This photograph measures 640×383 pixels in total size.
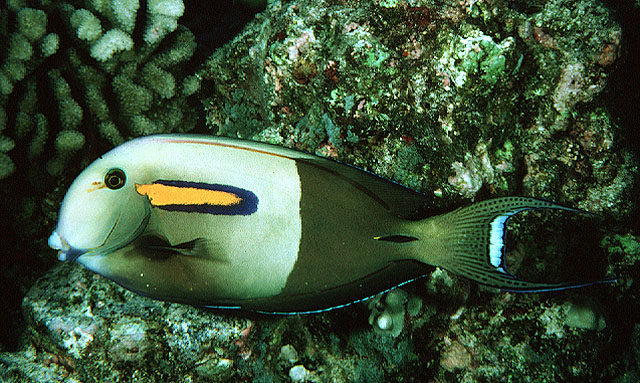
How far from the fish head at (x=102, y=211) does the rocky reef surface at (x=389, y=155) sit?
0.93 meters

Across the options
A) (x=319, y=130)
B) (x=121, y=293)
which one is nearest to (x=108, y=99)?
(x=121, y=293)

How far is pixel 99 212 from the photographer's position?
1.50 m

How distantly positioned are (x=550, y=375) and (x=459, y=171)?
1400 millimetres

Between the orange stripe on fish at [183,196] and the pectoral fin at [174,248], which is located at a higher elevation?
the orange stripe on fish at [183,196]

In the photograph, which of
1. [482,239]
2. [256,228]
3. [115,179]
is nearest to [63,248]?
[115,179]

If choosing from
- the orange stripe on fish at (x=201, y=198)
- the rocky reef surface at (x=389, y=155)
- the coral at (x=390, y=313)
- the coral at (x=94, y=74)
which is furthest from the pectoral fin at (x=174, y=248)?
the coral at (x=94, y=74)

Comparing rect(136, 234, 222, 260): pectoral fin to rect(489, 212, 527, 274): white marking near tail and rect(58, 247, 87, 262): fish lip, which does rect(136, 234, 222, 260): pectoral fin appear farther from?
rect(489, 212, 527, 274): white marking near tail

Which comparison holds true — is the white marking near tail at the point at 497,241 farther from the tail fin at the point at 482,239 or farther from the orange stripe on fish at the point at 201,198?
the orange stripe on fish at the point at 201,198

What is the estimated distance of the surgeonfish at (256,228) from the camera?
5.02 ft

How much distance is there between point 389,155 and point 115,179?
1.37 m

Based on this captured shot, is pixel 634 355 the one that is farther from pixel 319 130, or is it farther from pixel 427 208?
pixel 319 130

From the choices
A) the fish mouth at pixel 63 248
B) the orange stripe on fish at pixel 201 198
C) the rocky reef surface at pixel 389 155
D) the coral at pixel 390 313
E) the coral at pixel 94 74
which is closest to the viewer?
the fish mouth at pixel 63 248

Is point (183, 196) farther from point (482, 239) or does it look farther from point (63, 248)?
point (482, 239)

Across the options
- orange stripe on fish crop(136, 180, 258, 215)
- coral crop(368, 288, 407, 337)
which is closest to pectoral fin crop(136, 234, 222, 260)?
orange stripe on fish crop(136, 180, 258, 215)
